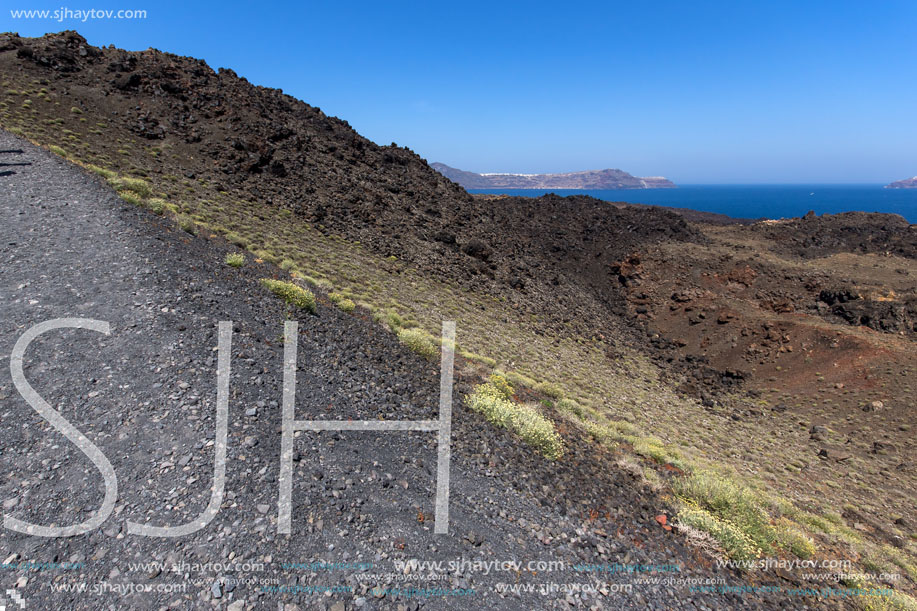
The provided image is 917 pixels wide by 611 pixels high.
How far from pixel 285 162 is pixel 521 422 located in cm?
2327

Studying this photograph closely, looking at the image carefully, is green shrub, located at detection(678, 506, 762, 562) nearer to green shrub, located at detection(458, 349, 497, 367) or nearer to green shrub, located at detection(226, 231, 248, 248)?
green shrub, located at detection(458, 349, 497, 367)

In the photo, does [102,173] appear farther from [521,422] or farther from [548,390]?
[548,390]

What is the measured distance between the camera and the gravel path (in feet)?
12.0

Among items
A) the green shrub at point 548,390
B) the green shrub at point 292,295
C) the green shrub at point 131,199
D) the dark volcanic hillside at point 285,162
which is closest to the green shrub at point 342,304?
the green shrub at point 292,295

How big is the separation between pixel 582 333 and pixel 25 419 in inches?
796

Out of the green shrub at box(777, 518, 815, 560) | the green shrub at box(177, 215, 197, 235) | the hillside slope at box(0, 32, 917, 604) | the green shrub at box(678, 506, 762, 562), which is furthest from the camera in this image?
the green shrub at box(177, 215, 197, 235)

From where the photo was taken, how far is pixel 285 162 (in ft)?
80.9

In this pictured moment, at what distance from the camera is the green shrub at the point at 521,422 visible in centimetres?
716

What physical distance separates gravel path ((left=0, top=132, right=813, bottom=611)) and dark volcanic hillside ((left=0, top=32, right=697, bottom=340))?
12731 mm

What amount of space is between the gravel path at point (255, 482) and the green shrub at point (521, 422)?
0.26 meters

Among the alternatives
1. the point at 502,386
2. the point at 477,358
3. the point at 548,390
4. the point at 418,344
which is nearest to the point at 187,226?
the point at 418,344

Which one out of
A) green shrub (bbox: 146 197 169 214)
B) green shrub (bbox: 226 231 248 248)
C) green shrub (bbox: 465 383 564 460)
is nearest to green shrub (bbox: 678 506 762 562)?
green shrub (bbox: 465 383 564 460)

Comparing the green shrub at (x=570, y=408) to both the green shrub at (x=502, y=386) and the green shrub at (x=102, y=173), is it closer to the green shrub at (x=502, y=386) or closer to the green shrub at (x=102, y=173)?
the green shrub at (x=502, y=386)

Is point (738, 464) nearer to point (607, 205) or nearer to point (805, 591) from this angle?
point (805, 591)
